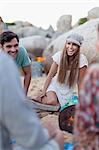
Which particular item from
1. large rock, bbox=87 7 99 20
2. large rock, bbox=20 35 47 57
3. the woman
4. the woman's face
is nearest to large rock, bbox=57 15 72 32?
large rock, bbox=87 7 99 20

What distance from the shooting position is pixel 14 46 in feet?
14.6

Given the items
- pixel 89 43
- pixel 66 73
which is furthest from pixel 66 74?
pixel 89 43

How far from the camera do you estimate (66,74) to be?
17.8 feet

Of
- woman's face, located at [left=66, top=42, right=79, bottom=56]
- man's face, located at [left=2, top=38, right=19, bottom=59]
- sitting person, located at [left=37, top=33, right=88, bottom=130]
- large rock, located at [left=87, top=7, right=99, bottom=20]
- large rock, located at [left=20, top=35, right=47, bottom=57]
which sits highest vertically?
large rock, located at [left=87, top=7, right=99, bottom=20]

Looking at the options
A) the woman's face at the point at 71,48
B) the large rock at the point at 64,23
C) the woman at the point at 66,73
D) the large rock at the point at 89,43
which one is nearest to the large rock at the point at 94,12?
the large rock at the point at 64,23

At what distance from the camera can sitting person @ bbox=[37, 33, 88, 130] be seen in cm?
532

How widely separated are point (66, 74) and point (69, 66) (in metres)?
0.11

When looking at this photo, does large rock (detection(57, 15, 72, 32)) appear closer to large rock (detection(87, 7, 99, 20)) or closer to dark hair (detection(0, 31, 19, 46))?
large rock (detection(87, 7, 99, 20))

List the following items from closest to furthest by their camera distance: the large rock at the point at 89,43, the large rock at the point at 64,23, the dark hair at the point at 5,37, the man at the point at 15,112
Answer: the man at the point at 15,112, the dark hair at the point at 5,37, the large rock at the point at 89,43, the large rock at the point at 64,23

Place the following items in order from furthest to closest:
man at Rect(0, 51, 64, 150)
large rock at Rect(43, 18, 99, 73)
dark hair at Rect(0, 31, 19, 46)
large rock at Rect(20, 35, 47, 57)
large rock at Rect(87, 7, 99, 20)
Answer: large rock at Rect(87, 7, 99, 20) < large rock at Rect(20, 35, 47, 57) < large rock at Rect(43, 18, 99, 73) < dark hair at Rect(0, 31, 19, 46) < man at Rect(0, 51, 64, 150)

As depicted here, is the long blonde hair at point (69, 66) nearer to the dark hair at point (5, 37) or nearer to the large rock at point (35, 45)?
the dark hair at point (5, 37)

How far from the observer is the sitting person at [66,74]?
5.32m

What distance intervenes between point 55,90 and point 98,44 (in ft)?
11.1

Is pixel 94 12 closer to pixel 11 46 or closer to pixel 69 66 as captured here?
pixel 69 66
